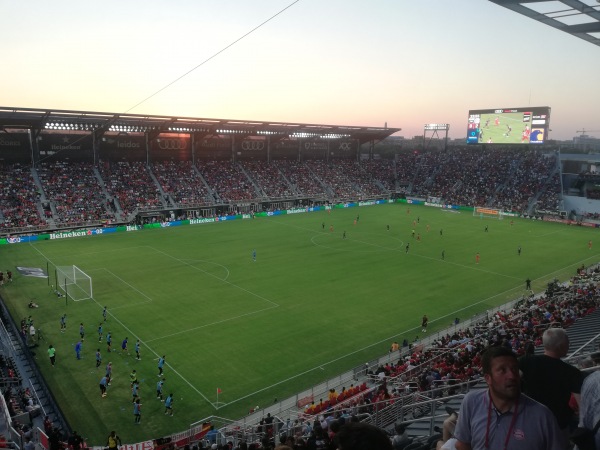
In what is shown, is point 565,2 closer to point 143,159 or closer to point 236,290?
point 236,290

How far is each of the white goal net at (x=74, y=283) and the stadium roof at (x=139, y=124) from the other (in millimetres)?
25682

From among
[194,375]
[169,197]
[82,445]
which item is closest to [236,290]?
[194,375]

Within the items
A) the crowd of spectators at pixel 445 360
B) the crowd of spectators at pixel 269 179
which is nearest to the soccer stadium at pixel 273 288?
the crowd of spectators at pixel 445 360

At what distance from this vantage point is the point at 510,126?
77.6 meters

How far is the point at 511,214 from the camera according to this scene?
249ft

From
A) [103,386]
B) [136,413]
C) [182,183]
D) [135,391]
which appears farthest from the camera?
[182,183]

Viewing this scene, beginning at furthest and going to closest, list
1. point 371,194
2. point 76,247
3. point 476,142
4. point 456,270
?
point 371,194
point 476,142
point 76,247
point 456,270

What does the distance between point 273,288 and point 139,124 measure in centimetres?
3871

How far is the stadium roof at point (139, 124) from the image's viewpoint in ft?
179

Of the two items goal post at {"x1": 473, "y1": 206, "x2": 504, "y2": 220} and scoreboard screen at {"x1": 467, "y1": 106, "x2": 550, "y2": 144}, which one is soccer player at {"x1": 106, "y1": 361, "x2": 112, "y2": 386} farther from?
scoreboard screen at {"x1": 467, "y1": 106, "x2": 550, "y2": 144}

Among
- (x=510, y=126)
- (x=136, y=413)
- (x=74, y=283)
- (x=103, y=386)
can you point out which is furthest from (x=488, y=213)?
(x=136, y=413)

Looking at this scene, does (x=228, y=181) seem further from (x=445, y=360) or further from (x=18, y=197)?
(x=445, y=360)

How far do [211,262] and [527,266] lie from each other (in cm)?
3020

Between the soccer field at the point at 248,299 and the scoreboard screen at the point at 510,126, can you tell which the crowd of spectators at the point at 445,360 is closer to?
the soccer field at the point at 248,299
